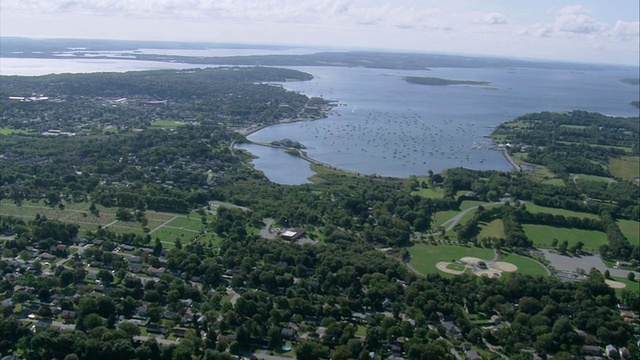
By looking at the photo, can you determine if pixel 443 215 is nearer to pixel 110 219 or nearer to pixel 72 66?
pixel 110 219

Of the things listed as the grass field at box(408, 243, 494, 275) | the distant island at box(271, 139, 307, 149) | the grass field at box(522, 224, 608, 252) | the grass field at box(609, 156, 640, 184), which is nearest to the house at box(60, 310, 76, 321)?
the grass field at box(408, 243, 494, 275)

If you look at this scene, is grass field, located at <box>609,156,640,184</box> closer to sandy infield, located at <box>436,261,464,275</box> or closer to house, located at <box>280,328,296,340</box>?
sandy infield, located at <box>436,261,464,275</box>

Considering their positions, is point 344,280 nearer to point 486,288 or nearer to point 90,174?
point 486,288

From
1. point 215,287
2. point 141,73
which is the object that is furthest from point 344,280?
point 141,73

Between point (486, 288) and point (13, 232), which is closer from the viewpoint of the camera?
point (486, 288)

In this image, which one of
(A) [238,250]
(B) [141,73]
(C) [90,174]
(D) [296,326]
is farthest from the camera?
(B) [141,73]

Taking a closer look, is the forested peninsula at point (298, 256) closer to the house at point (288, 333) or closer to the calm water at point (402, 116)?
the house at point (288, 333)

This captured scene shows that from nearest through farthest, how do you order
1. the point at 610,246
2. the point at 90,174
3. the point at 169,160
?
the point at 610,246 → the point at 90,174 → the point at 169,160
